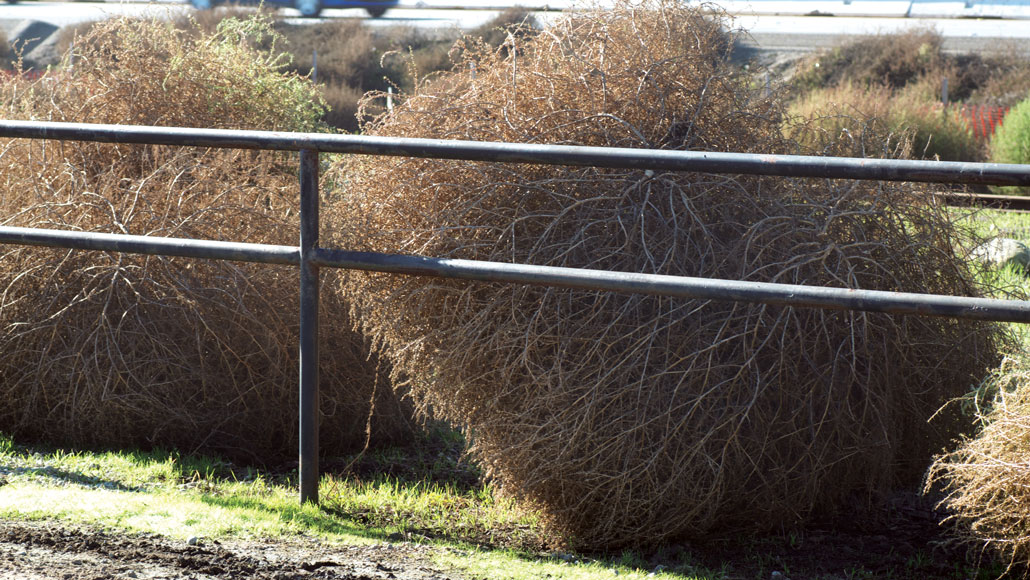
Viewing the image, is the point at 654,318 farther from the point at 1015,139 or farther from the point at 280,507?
the point at 1015,139

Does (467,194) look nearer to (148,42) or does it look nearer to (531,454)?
(531,454)

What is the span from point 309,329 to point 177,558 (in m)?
0.78

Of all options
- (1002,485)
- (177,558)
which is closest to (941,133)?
(1002,485)

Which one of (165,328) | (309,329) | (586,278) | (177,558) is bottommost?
(177,558)

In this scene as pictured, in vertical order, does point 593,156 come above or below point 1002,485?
above

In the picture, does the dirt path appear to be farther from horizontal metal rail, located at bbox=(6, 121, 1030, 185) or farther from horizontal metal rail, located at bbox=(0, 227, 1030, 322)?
horizontal metal rail, located at bbox=(6, 121, 1030, 185)

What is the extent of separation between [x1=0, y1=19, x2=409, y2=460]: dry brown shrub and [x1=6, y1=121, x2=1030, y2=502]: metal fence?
66cm

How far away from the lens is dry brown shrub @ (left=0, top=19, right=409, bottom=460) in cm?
414

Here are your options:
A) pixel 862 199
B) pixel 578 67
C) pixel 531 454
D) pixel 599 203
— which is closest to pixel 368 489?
pixel 531 454

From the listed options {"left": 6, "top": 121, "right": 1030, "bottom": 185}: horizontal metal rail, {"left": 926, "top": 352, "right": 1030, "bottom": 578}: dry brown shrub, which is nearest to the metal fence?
{"left": 6, "top": 121, "right": 1030, "bottom": 185}: horizontal metal rail

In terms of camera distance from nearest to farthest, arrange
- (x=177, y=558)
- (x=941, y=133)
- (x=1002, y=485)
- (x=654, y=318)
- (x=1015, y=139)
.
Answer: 1. (x=177, y=558)
2. (x=1002, y=485)
3. (x=654, y=318)
4. (x=1015, y=139)
5. (x=941, y=133)

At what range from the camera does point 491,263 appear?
2945 millimetres

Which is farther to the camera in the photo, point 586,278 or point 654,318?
point 654,318

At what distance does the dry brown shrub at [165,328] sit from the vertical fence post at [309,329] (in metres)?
1.00
